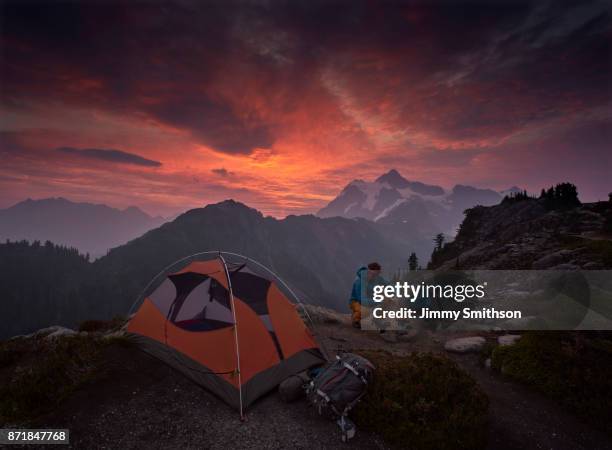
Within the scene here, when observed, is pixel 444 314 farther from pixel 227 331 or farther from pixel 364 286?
pixel 227 331

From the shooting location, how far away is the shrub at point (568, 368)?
25.9 feet

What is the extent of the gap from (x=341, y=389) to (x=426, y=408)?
6.78ft

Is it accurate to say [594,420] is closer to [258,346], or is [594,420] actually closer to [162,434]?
[258,346]

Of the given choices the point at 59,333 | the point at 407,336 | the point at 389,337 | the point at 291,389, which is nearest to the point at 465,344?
the point at 407,336

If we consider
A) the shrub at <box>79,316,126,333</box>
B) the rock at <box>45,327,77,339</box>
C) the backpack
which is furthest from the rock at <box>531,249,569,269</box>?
the rock at <box>45,327,77,339</box>

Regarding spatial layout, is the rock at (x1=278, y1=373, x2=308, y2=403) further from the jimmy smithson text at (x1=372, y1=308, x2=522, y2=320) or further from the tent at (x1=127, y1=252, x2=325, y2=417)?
the jimmy smithson text at (x1=372, y1=308, x2=522, y2=320)

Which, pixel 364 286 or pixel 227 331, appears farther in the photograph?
pixel 364 286

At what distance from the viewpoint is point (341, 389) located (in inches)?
296

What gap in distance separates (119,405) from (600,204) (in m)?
54.2

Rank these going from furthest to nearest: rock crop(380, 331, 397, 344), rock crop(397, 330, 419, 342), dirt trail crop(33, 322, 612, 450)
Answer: rock crop(397, 330, 419, 342) < rock crop(380, 331, 397, 344) < dirt trail crop(33, 322, 612, 450)

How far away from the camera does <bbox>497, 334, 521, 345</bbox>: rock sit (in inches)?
431

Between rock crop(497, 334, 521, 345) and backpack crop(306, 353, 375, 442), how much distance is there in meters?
6.15

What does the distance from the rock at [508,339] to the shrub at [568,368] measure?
0.73m

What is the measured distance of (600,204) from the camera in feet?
130
